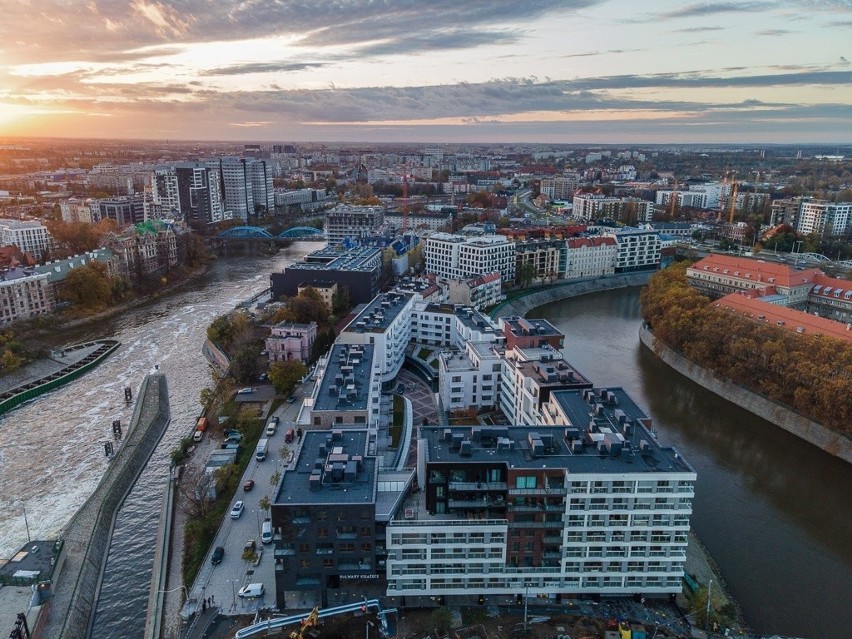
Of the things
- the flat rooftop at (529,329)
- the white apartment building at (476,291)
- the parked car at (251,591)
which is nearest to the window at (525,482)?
the parked car at (251,591)

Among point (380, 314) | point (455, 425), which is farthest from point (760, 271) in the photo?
point (455, 425)

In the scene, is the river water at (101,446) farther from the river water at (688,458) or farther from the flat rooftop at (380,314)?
the flat rooftop at (380,314)

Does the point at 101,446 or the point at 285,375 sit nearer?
the point at 101,446

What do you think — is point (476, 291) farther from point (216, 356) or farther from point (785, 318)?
point (785, 318)

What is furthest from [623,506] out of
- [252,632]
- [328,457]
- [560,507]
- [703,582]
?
[252,632]

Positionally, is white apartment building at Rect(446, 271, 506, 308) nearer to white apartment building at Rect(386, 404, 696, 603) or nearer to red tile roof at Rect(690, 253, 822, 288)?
red tile roof at Rect(690, 253, 822, 288)
